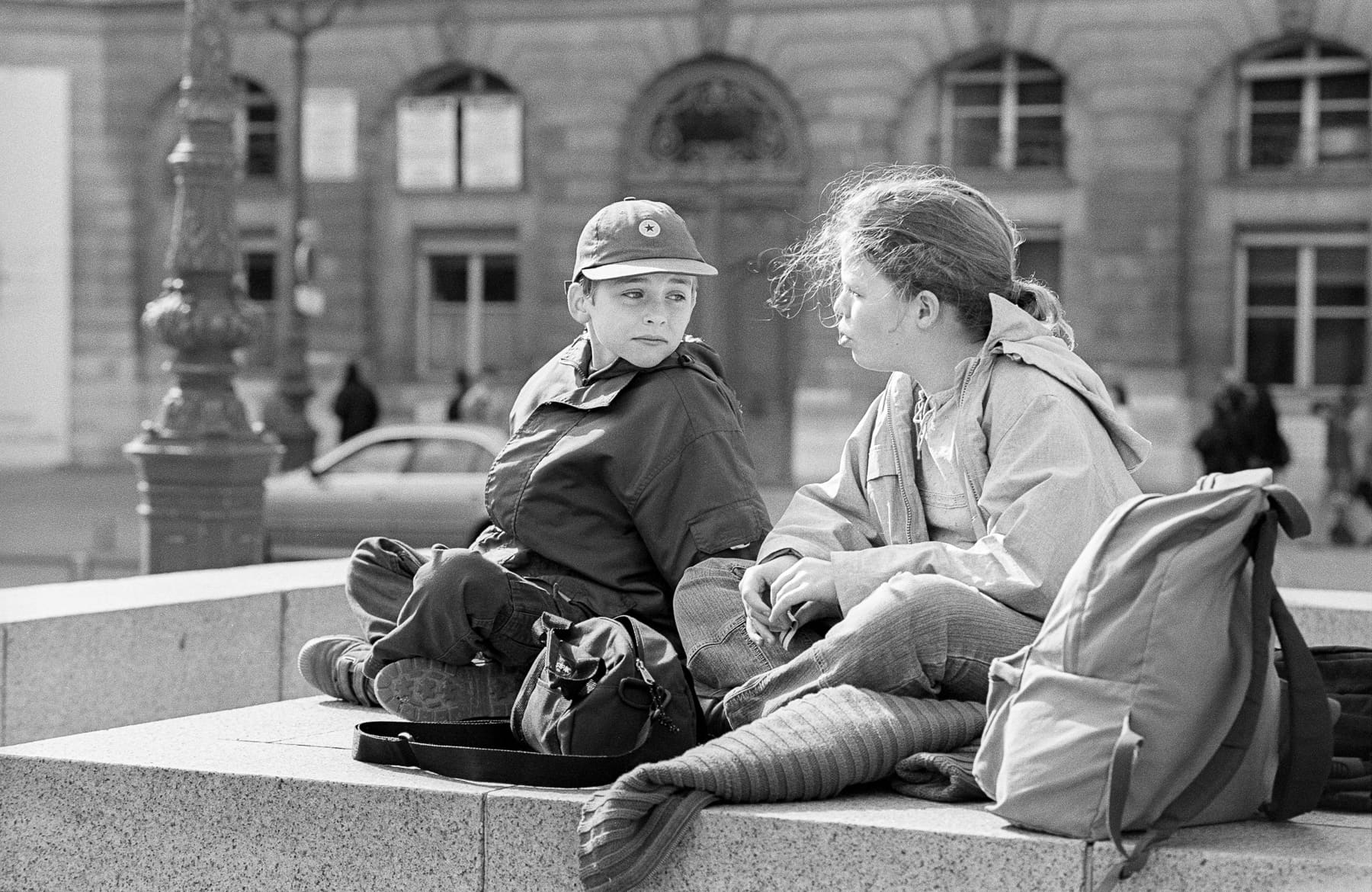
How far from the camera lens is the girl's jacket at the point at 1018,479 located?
375 cm

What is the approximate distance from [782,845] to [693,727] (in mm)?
569

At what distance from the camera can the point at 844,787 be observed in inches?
146

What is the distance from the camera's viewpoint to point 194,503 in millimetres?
9039

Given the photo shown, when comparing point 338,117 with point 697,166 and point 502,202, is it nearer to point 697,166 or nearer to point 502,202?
point 502,202

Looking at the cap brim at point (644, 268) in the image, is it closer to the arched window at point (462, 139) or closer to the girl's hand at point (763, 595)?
the girl's hand at point (763, 595)

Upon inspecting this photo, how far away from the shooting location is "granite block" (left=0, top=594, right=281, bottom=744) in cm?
576

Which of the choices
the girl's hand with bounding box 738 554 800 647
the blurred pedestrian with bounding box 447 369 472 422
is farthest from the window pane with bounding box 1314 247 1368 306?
the girl's hand with bounding box 738 554 800 647

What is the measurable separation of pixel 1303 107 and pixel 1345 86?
0.55 metres

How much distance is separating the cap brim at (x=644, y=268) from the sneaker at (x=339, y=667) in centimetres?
118

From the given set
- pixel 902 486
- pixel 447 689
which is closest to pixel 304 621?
pixel 447 689

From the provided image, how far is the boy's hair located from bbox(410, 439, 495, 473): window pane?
1109 centimetres

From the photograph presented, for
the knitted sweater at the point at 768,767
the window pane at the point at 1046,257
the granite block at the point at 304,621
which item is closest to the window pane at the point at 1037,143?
the window pane at the point at 1046,257

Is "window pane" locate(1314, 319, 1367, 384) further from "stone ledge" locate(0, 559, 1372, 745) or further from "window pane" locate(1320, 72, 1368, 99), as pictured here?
"stone ledge" locate(0, 559, 1372, 745)

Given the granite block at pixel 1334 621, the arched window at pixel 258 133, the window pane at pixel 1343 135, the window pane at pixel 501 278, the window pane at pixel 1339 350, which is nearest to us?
the granite block at pixel 1334 621
